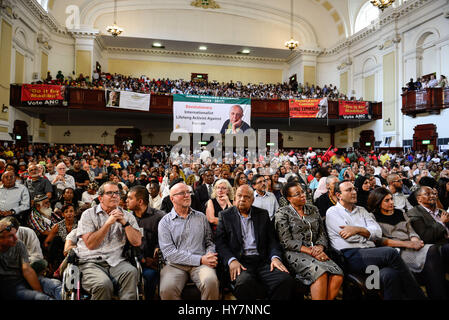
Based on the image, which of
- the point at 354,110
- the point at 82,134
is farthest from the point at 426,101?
the point at 82,134

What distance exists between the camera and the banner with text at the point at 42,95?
1055cm

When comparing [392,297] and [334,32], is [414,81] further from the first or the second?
[392,297]

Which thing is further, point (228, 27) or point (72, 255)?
point (228, 27)

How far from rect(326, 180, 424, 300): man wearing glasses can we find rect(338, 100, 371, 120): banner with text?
1188 cm

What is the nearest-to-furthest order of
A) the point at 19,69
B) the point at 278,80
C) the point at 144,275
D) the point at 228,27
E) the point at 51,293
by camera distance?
1. the point at 51,293
2. the point at 144,275
3. the point at 19,69
4. the point at 228,27
5. the point at 278,80

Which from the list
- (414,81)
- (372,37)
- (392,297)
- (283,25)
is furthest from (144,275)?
(283,25)

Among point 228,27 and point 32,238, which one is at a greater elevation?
point 228,27

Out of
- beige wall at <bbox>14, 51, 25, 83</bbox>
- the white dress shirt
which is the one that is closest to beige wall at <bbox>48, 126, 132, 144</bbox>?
beige wall at <bbox>14, 51, 25, 83</bbox>

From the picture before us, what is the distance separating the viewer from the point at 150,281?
220 centimetres

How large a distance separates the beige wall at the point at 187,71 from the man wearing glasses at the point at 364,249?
15706 mm

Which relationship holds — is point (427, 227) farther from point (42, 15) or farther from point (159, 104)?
point (42, 15)

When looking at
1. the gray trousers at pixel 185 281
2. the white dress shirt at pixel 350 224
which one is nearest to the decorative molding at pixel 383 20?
the white dress shirt at pixel 350 224

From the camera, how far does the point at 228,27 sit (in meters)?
15.9
